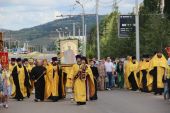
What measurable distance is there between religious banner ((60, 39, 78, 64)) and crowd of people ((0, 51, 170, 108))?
3.77 ft

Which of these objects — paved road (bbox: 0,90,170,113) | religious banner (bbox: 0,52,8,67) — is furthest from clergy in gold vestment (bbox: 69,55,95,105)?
religious banner (bbox: 0,52,8,67)

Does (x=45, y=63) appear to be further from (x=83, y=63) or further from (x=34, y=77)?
(x=83, y=63)

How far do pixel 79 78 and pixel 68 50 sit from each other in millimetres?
9516

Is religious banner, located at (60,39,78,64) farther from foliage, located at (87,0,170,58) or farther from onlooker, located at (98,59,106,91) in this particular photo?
foliage, located at (87,0,170,58)

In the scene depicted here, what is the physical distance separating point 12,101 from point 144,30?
30.0m

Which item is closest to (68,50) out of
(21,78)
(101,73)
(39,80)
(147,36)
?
(101,73)

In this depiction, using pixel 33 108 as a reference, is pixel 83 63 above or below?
above

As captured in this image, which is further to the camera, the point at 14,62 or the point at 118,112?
the point at 14,62

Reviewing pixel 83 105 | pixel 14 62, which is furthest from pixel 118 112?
pixel 14 62

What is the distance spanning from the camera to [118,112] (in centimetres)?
1928

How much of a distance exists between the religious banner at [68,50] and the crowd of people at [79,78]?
115cm

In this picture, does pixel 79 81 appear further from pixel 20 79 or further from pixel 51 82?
pixel 20 79

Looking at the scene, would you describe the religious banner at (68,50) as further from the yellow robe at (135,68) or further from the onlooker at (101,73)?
the yellow robe at (135,68)

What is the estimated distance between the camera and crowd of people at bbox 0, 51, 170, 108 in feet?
76.4
